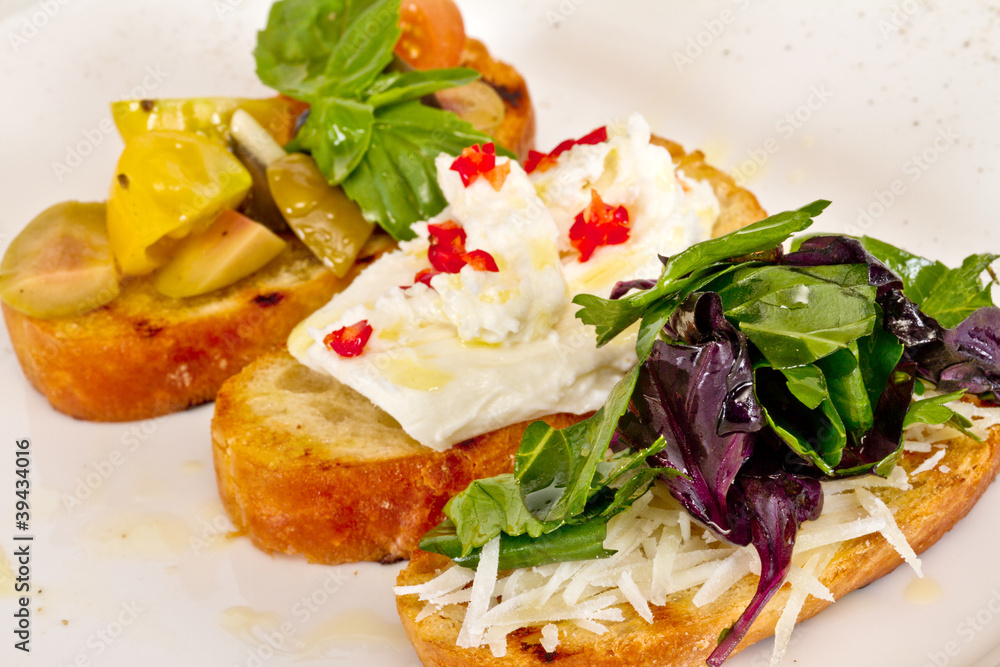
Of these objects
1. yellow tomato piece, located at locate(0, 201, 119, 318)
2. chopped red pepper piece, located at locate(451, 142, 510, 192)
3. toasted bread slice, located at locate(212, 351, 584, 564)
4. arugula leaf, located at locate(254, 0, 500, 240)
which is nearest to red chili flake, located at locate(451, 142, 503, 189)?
chopped red pepper piece, located at locate(451, 142, 510, 192)

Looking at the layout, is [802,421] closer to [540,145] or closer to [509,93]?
[509,93]

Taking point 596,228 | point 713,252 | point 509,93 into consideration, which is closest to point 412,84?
point 509,93

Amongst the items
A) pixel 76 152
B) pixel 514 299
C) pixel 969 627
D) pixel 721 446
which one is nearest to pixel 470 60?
pixel 76 152

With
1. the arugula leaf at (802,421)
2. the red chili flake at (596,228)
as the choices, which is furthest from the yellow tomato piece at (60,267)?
the arugula leaf at (802,421)

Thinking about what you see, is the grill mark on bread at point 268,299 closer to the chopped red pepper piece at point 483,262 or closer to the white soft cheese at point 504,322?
the white soft cheese at point 504,322

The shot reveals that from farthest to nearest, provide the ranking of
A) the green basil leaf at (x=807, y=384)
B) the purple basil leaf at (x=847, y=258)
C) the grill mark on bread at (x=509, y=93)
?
1. the grill mark on bread at (x=509, y=93)
2. the purple basil leaf at (x=847, y=258)
3. the green basil leaf at (x=807, y=384)
